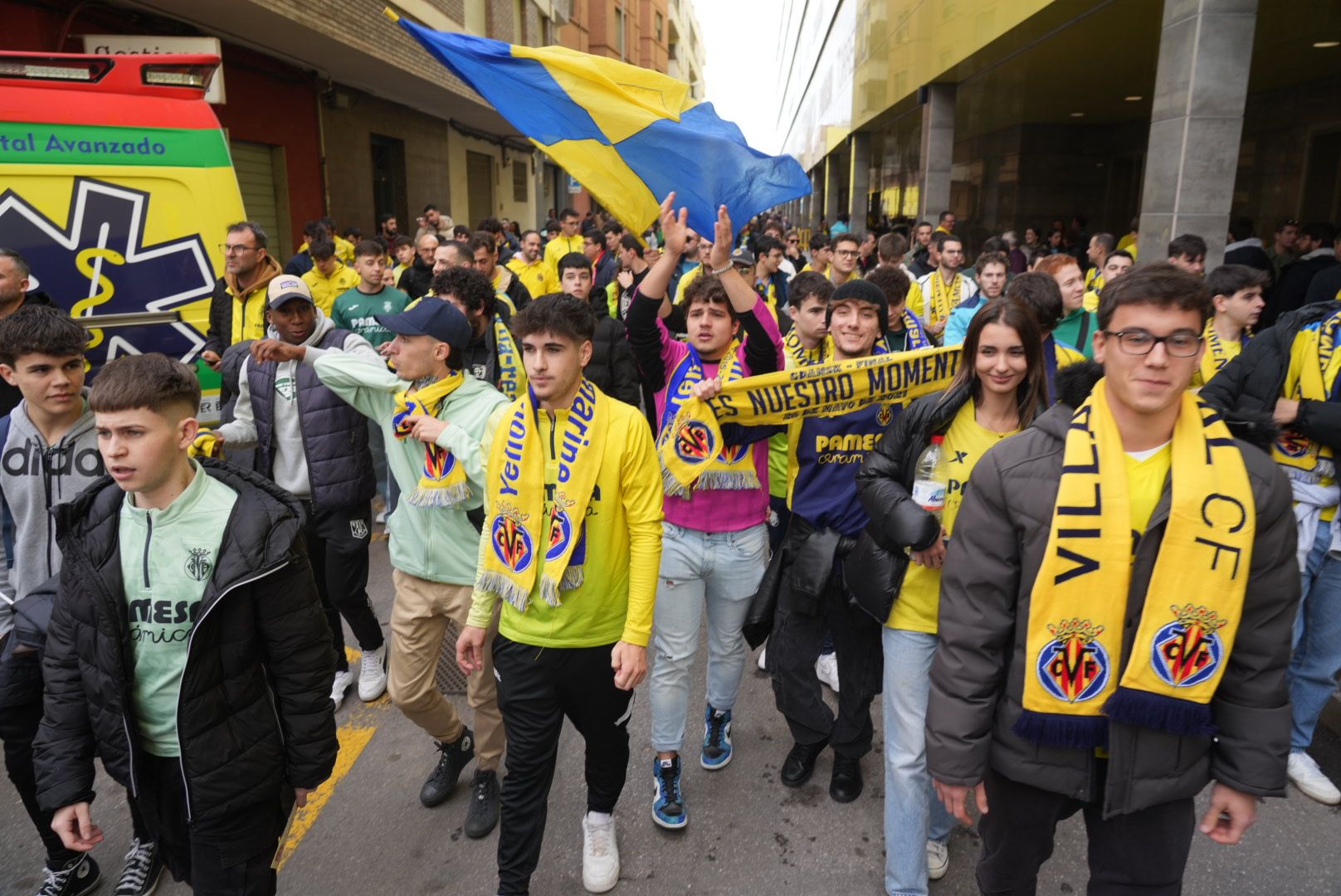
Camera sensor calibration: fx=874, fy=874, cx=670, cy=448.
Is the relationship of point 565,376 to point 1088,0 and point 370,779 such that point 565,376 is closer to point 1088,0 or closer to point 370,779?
point 370,779

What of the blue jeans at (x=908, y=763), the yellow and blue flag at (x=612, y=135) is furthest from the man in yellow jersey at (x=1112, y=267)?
the blue jeans at (x=908, y=763)

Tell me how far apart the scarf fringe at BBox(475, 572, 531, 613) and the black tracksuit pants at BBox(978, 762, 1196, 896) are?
1.46 meters

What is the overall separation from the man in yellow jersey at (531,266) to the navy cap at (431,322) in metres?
7.30

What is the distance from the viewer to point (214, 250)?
17.4ft

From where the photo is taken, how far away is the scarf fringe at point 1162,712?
204 centimetres

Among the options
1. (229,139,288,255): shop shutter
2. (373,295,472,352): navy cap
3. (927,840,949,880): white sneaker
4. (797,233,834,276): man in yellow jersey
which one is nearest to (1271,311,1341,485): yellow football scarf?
(927,840,949,880): white sneaker

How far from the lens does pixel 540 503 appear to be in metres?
2.83

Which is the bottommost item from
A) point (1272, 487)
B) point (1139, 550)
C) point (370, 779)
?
point (370, 779)

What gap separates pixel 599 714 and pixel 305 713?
0.95m

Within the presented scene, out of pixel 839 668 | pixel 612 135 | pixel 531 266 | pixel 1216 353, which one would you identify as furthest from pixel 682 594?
pixel 531 266

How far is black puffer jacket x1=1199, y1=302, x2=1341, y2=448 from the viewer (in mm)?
3494

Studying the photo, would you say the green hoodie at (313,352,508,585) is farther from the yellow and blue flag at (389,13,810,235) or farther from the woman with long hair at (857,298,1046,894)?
the woman with long hair at (857,298,1046,894)

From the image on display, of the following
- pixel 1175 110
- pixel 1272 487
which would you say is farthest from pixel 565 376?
pixel 1175 110

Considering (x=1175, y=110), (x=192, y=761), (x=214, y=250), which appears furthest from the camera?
(x=1175, y=110)
